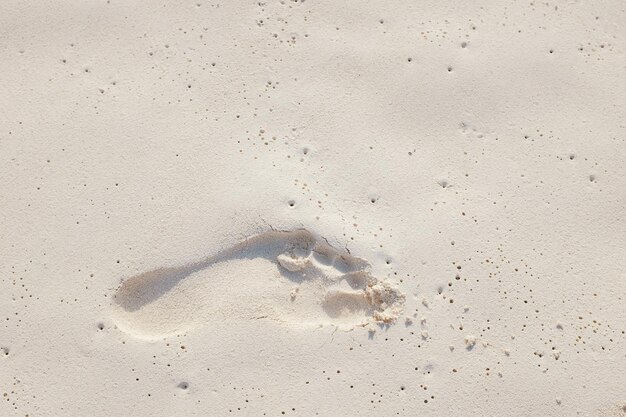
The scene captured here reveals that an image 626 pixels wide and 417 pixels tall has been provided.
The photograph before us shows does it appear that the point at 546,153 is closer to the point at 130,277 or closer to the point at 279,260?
the point at 279,260

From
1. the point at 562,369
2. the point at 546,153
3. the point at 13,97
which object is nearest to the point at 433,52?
the point at 546,153

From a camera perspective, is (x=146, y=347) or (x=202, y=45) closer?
(x=146, y=347)

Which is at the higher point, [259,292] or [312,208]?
[312,208]
